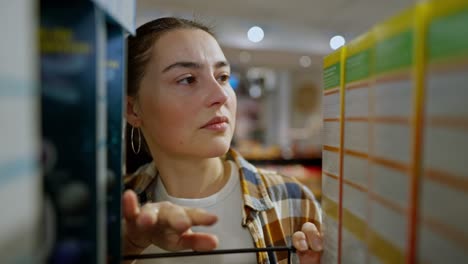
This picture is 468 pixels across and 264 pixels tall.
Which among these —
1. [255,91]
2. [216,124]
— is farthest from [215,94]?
[255,91]

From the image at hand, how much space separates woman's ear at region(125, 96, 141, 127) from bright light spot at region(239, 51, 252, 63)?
2.96m

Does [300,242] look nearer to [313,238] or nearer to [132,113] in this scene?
[313,238]

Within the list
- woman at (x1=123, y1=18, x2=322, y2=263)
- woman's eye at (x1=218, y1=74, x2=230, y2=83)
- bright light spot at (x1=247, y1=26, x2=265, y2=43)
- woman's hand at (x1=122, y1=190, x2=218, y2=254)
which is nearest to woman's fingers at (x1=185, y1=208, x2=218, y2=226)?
woman's hand at (x1=122, y1=190, x2=218, y2=254)

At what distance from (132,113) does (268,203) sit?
1.12 feet

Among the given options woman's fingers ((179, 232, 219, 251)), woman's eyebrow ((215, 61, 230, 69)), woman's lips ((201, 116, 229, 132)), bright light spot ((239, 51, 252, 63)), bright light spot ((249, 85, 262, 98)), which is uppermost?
bright light spot ((239, 51, 252, 63))

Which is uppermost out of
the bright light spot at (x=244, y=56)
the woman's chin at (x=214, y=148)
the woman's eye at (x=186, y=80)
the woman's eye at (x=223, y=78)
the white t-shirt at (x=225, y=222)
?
the bright light spot at (x=244, y=56)

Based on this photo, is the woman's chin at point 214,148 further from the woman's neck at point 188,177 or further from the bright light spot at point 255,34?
the bright light spot at point 255,34

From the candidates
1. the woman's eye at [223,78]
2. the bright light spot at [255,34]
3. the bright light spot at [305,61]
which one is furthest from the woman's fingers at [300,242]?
the bright light spot at [305,61]

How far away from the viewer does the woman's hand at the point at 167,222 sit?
44cm

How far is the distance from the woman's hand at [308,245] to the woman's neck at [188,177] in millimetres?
277

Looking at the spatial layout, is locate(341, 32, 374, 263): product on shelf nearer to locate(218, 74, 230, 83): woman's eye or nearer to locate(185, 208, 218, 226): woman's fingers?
locate(185, 208, 218, 226): woman's fingers

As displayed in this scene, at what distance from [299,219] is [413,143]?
1.75 feet

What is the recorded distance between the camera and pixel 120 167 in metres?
0.40

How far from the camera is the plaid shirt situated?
0.72 meters
